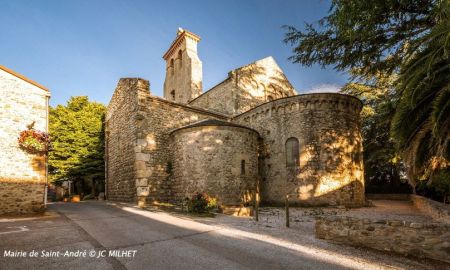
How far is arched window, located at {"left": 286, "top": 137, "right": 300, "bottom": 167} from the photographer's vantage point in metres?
15.6

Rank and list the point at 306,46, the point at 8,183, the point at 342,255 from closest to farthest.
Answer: the point at 342,255
the point at 306,46
the point at 8,183

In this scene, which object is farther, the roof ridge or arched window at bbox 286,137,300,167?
arched window at bbox 286,137,300,167

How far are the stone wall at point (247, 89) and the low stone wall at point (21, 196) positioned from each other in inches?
565

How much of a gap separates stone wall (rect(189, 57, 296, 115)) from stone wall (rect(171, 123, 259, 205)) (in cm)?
686

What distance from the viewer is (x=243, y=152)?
15.0 m

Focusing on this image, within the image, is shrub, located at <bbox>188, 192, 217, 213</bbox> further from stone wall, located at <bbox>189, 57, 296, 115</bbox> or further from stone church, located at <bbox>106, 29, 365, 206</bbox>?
stone wall, located at <bbox>189, 57, 296, 115</bbox>

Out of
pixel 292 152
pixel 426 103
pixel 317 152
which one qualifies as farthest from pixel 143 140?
pixel 426 103

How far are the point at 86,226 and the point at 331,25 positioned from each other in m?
9.65

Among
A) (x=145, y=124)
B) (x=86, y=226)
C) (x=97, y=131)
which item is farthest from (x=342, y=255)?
(x=97, y=131)

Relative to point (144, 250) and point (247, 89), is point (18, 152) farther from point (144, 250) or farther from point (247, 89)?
point (247, 89)

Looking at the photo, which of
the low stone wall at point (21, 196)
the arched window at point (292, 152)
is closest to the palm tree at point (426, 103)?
the arched window at point (292, 152)

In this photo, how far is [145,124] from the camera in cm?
1503

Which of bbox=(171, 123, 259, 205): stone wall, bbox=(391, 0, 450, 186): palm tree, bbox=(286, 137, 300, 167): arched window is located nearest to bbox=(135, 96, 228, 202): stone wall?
bbox=(171, 123, 259, 205): stone wall

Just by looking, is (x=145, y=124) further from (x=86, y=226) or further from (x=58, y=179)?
(x=58, y=179)
